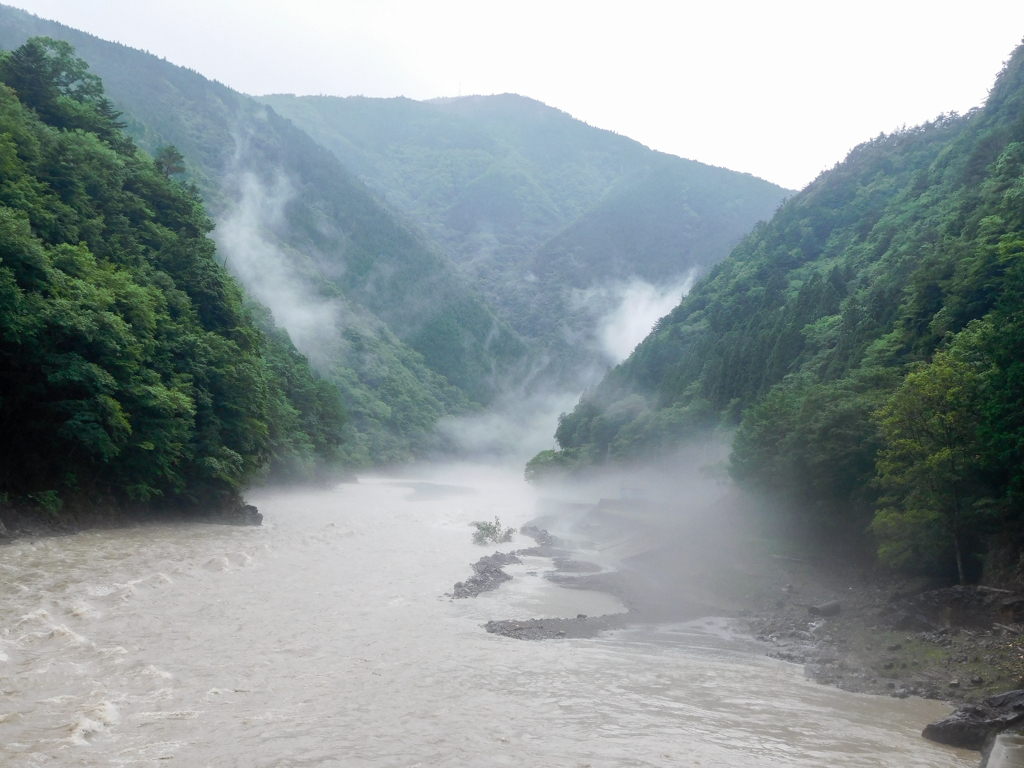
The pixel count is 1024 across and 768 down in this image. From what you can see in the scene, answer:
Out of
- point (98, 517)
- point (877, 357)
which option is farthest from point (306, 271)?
point (877, 357)

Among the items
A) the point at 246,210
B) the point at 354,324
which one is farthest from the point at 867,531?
the point at 246,210

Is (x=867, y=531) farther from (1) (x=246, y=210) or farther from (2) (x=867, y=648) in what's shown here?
(1) (x=246, y=210)

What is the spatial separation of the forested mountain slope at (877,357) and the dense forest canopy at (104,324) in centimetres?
3031

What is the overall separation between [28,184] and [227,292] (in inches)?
576

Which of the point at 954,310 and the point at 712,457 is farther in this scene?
the point at 712,457

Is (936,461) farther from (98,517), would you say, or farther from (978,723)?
(98,517)

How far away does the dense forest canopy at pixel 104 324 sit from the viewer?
97.6 ft

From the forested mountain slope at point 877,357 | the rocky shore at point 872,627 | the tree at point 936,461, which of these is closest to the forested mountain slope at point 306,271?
the forested mountain slope at point 877,357

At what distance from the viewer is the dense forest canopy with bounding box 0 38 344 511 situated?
97.6 feet

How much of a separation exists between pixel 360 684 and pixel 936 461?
18.6m

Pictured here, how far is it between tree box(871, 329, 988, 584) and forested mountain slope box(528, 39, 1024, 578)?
0.06 m

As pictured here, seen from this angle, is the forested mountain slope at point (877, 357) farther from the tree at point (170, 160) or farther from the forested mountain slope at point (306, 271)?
the tree at point (170, 160)

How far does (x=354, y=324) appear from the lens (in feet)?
556

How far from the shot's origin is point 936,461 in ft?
77.9
